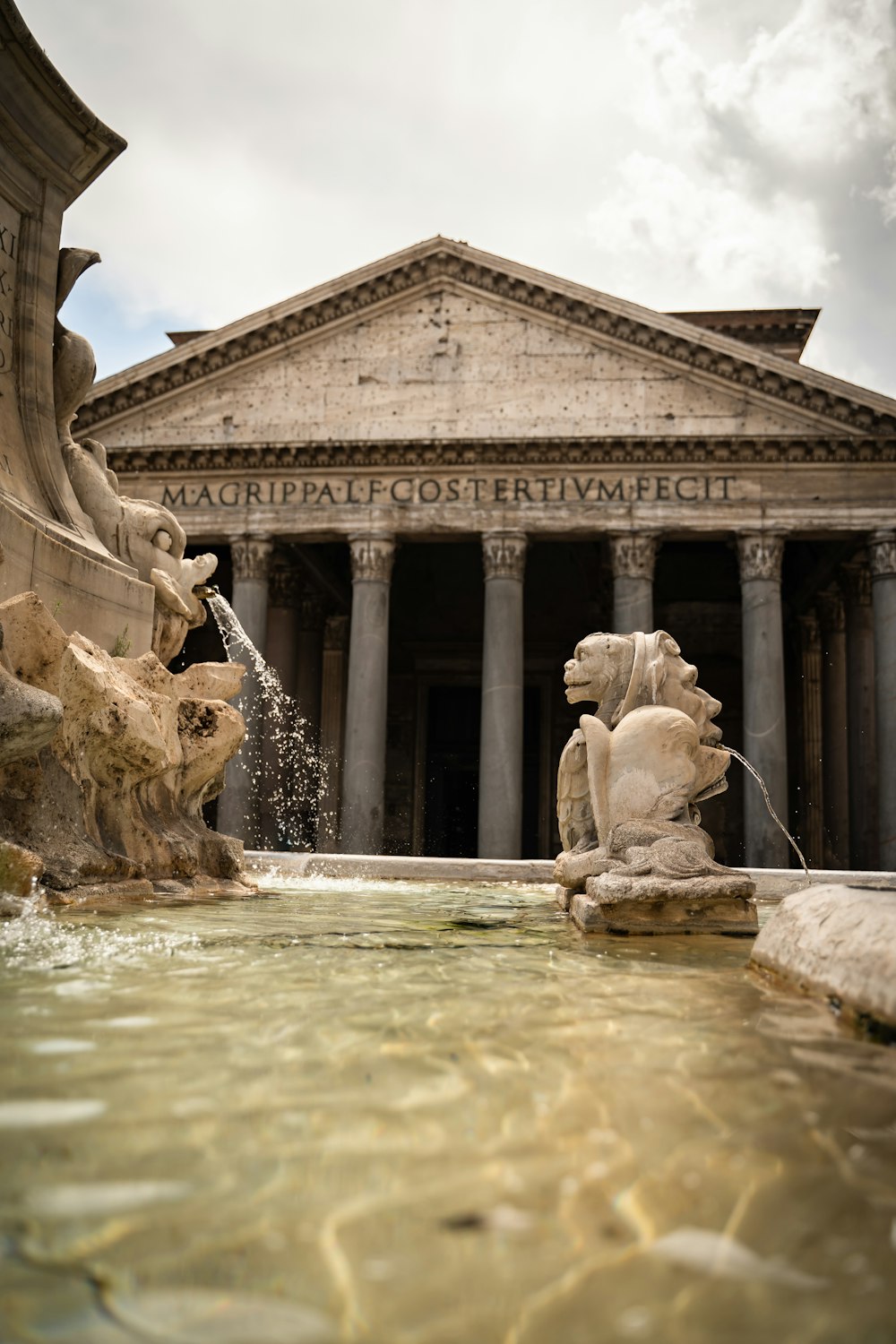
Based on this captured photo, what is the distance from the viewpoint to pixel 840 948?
2.34 meters

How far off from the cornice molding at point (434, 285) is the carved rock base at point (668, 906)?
15.7 metres

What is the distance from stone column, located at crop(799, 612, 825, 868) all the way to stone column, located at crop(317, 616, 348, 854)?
401 inches

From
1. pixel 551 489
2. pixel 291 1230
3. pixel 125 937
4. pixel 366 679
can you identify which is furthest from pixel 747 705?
pixel 291 1230

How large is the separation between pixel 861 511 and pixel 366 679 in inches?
377

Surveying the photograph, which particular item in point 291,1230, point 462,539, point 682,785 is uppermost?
point 462,539

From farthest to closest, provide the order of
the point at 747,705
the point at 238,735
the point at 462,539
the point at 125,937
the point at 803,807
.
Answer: the point at 803,807, the point at 462,539, the point at 747,705, the point at 238,735, the point at 125,937

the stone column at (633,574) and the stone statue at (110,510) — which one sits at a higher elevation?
the stone column at (633,574)

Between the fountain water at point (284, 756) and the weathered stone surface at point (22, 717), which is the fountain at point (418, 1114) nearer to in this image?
the weathered stone surface at point (22, 717)

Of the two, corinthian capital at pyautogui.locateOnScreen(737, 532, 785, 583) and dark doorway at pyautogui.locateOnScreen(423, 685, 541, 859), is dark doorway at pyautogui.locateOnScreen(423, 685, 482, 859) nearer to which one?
dark doorway at pyautogui.locateOnScreen(423, 685, 541, 859)

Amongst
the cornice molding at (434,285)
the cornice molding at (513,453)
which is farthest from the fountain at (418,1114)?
the cornice molding at (434,285)

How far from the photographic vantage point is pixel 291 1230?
1.13m

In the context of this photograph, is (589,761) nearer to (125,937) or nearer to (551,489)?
(125,937)

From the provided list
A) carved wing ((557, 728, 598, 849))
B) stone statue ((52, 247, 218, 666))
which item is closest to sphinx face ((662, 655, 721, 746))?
carved wing ((557, 728, 598, 849))

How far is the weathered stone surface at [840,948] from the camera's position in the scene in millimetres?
2059
